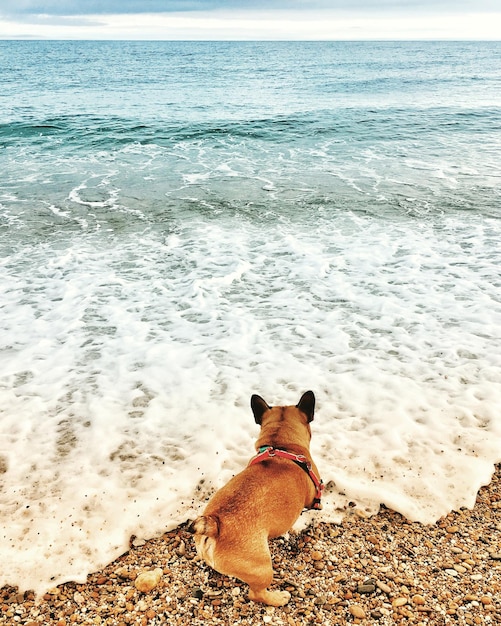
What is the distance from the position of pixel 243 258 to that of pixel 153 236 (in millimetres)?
2464

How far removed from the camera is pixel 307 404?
378 cm

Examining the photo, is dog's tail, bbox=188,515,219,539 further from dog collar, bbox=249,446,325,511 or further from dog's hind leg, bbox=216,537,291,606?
dog collar, bbox=249,446,325,511

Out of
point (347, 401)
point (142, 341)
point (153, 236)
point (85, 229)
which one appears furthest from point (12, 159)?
point (347, 401)

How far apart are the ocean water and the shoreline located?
196 mm

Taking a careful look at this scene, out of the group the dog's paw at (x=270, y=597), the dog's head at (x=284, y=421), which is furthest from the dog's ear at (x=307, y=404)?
the dog's paw at (x=270, y=597)

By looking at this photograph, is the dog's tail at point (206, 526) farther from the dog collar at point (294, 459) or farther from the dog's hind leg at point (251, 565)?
the dog collar at point (294, 459)

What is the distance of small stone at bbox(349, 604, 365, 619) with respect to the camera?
2877 mm

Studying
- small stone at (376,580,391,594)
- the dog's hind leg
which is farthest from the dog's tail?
small stone at (376,580,391,594)

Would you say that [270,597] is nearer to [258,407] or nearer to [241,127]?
[258,407]

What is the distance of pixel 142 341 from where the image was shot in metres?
6.38

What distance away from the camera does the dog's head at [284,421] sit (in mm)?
3557

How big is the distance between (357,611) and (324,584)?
276 mm

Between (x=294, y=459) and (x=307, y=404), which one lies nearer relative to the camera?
(x=294, y=459)

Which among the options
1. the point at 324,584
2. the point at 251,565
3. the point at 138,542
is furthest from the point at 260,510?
the point at 138,542
